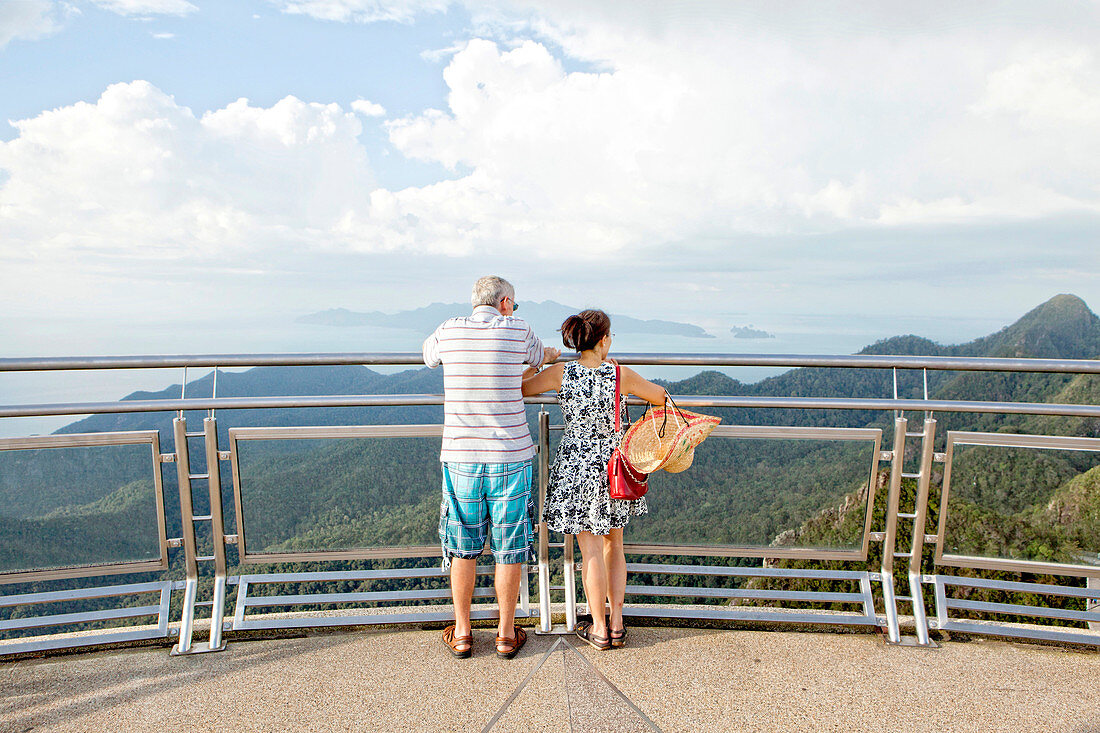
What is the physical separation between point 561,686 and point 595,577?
83 centimetres

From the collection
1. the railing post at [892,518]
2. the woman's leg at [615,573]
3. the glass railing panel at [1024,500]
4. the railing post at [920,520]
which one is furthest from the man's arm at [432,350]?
the glass railing panel at [1024,500]

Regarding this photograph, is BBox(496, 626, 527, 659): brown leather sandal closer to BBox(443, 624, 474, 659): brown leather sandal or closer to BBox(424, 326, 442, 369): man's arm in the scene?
BBox(443, 624, 474, 659): brown leather sandal

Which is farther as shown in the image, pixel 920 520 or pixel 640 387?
pixel 920 520

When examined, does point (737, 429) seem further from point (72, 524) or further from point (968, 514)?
point (72, 524)

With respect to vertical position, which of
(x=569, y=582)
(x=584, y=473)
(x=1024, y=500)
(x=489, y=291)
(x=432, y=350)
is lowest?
(x=569, y=582)

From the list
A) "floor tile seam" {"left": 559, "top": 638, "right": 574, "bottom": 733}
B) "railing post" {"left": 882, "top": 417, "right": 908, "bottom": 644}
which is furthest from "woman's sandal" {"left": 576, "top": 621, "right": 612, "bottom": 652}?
"railing post" {"left": 882, "top": 417, "right": 908, "bottom": 644}

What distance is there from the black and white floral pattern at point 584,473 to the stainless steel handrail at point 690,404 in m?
0.26

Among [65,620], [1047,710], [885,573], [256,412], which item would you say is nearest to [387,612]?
[256,412]

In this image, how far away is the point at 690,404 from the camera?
349 cm

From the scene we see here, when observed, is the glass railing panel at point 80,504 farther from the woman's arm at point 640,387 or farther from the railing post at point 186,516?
the woman's arm at point 640,387

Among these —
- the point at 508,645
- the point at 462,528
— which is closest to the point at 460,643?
the point at 508,645

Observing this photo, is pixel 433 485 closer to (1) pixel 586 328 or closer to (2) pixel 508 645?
(2) pixel 508 645

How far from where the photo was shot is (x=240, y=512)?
355 cm

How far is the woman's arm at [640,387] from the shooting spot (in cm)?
320
